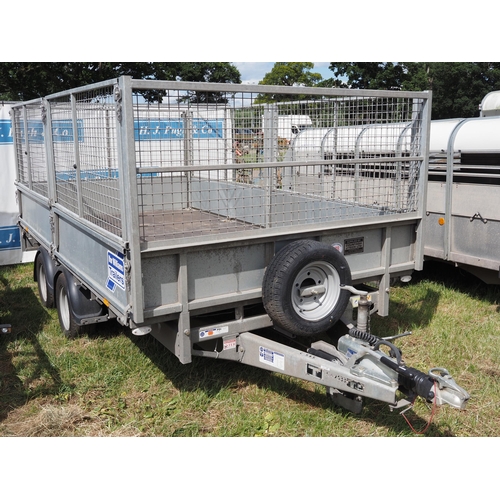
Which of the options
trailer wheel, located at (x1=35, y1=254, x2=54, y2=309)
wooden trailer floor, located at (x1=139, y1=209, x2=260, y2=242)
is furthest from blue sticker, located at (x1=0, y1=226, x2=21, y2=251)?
wooden trailer floor, located at (x1=139, y1=209, x2=260, y2=242)

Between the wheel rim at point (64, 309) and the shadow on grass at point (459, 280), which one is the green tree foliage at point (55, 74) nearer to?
the shadow on grass at point (459, 280)

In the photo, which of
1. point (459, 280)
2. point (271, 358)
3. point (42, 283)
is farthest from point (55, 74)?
point (271, 358)

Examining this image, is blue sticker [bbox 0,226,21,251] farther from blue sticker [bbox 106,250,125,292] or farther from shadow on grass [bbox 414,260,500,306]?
shadow on grass [bbox 414,260,500,306]

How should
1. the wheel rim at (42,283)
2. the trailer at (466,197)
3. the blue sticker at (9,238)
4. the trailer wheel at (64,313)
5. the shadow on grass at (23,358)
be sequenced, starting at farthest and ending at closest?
the blue sticker at (9,238)
the wheel rim at (42,283)
the trailer at (466,197)
the trailer wheel at (64,313)
the shadow on grass at (23,358)

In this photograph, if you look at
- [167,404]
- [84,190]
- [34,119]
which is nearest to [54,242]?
[84,190]

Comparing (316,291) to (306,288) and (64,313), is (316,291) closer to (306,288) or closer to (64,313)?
(306,288)

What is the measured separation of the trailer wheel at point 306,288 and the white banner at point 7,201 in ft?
20.1

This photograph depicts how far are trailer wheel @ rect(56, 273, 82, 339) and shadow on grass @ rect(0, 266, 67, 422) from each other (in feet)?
0.96

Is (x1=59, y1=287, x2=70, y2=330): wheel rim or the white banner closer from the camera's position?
(x1=59, y1=287, x2=70, y2=330): wheel rim

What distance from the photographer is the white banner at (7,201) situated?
8.51m

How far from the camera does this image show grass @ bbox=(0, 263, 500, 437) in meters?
3.94

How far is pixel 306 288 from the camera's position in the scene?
3.94 metres

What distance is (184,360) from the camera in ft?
12.1

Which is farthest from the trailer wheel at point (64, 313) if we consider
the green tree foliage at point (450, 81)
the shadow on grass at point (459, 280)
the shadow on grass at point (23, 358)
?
the green tree foliage at point (450, 81)
